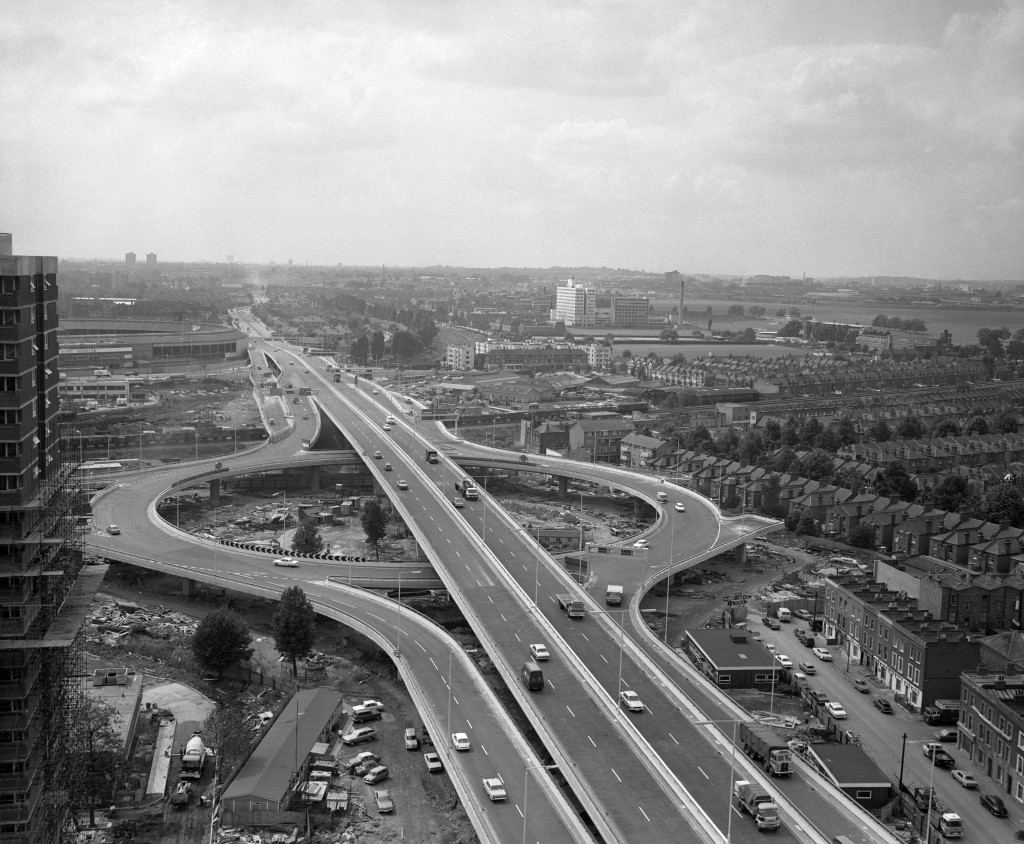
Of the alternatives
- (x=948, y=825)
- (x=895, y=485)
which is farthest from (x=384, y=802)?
Result: (x=895, y=485)

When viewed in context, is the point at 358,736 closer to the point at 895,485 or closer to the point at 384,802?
the point at 384,802

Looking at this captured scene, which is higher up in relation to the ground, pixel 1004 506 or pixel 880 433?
pixel 880 433

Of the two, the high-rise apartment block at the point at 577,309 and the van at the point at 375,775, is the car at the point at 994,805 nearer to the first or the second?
the van at the point at 375,775

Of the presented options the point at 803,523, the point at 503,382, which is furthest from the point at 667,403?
the point at 803,523

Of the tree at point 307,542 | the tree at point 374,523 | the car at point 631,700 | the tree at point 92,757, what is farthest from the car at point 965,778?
the tree at point 307,542

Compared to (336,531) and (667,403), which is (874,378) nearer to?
(667,403)

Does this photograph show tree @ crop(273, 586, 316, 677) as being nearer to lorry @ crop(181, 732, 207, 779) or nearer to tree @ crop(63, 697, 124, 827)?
lorry @ crop(181, 732, 207, 779)

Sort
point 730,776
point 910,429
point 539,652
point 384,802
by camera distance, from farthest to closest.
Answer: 1. point 910,429
2. point 539,652
3. point 384,802
4. point 730,776
